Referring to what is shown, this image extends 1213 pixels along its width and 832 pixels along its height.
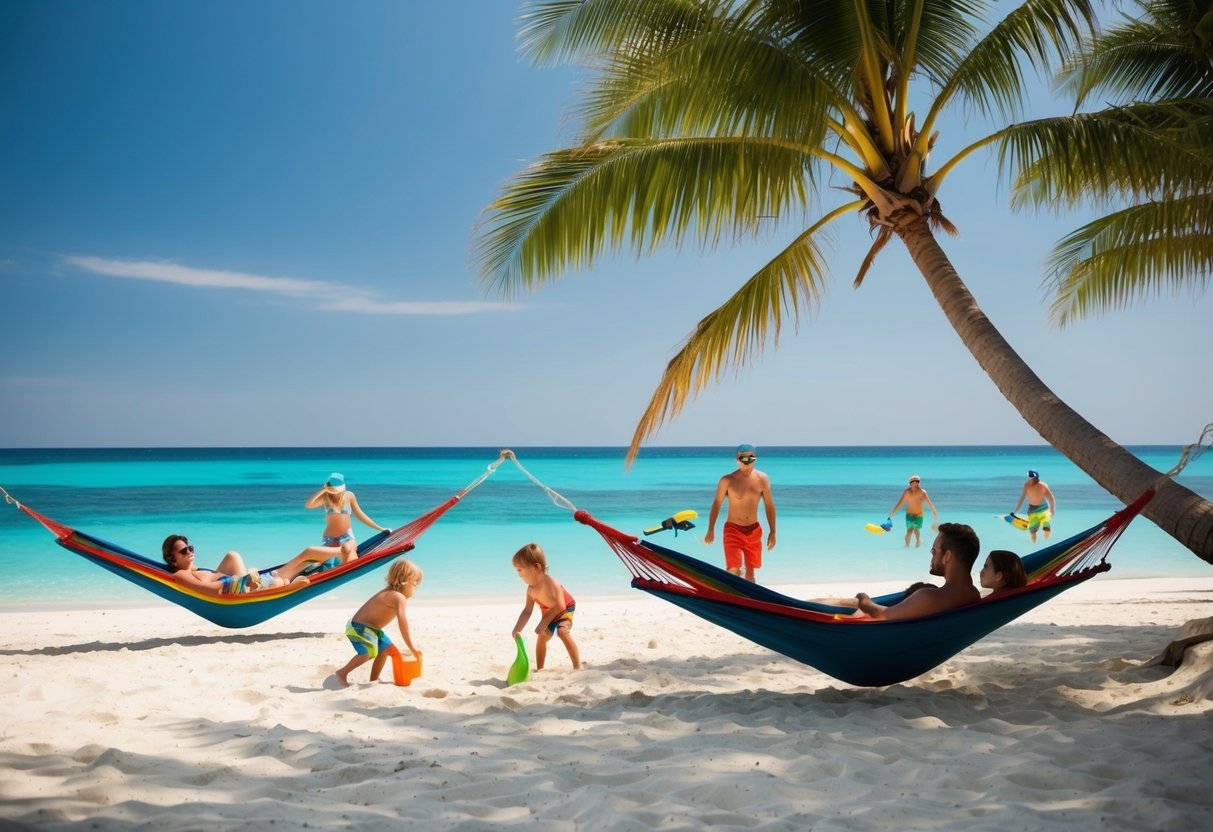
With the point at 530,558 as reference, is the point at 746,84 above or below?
above

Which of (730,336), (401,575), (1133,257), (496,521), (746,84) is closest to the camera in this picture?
(401,575)

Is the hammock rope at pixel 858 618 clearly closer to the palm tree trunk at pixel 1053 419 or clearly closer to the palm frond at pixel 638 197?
the palm tree trunk at pixel 1053 419

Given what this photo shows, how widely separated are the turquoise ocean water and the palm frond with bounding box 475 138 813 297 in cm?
127

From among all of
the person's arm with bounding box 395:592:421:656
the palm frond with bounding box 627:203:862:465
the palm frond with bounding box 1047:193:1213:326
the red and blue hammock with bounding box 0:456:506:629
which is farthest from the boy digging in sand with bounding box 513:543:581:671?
the palm frond with bounding box 1047:193:1213:326

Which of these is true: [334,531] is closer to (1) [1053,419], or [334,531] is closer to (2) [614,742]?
(2) [614,742]

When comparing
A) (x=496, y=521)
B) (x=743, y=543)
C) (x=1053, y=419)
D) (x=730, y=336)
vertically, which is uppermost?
(x=730, y=336)

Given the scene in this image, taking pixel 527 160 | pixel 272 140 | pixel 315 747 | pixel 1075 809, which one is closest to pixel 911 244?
pixel 527 160

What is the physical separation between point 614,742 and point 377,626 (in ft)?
4.09

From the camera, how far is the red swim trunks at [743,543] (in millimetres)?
4316

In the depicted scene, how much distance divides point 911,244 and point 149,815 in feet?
11.2

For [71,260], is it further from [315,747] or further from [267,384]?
[315,747]

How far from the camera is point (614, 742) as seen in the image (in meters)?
2.07

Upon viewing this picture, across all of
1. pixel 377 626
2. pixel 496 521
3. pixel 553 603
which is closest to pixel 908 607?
pixel 553 603

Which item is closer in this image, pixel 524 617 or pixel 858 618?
pixel 858 618
